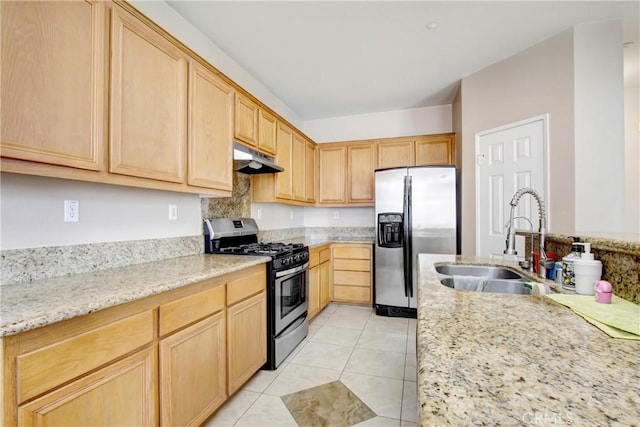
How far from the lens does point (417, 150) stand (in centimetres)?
385

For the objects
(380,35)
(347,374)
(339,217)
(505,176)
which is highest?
(380,35)

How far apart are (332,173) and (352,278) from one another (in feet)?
4.85

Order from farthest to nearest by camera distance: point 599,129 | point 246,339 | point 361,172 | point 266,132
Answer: point 361,172 < point 266,132 < point 599,129 < point 246,339

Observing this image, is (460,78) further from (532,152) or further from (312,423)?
(312,423)

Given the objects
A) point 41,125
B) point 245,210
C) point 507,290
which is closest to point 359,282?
point 245,210

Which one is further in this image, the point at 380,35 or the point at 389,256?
the point at 389,256

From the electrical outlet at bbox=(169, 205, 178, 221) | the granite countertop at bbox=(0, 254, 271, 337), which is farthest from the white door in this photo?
the electrical outlet at bbox=(169, 205, 178, 221)

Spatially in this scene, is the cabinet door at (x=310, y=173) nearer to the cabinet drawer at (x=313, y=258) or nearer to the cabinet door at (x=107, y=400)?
the cabinet drawer at (x=313, y=258)

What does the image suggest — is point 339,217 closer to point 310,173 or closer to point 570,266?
point 310,173

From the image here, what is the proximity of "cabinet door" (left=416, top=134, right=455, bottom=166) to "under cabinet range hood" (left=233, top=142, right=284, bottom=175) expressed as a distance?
2.01m

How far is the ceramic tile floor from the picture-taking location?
1.71 m

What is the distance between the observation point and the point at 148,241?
1840 mm

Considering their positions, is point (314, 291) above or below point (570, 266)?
below

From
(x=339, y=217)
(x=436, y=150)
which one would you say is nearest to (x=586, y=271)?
(x=436, y=150)
